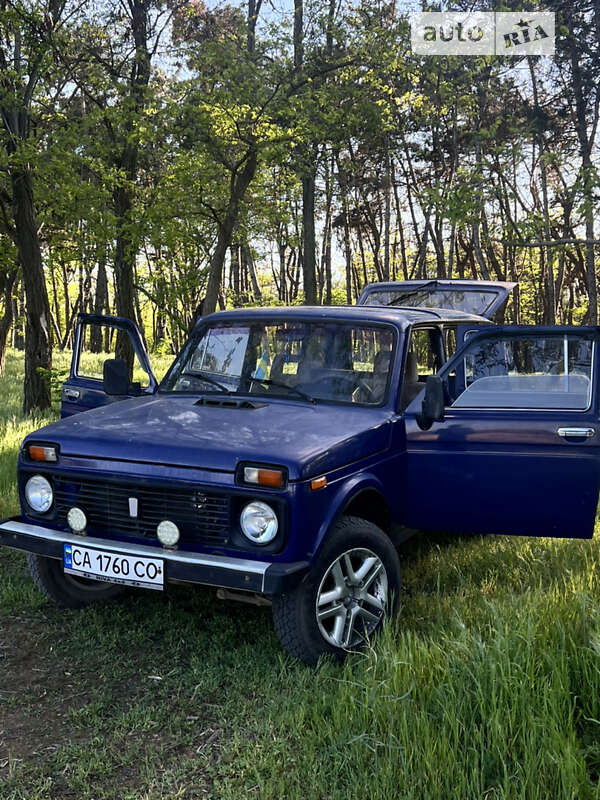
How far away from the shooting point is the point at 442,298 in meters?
8.58

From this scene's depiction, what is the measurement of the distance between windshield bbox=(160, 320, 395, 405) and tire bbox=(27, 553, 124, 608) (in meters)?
1.38

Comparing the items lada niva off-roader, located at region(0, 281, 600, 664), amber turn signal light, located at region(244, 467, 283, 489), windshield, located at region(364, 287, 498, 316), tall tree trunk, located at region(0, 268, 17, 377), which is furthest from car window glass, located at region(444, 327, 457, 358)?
tall tree trunk, located at region(0, 268, 17, 377)

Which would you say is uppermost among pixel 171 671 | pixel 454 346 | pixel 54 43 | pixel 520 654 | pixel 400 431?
pixel 54 43

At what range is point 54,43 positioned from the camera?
12.2 meters

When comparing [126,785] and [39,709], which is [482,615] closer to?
[126,785]

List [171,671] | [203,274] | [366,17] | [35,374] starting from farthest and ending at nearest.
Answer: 1. [203,274]
2. [366,17]
3. [35,374]
4. [171,671]

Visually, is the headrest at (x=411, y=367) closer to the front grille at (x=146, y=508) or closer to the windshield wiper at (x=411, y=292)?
the front grille at (x=146, y=508)

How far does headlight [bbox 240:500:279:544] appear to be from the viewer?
3.70 m

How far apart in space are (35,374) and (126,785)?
454 inches

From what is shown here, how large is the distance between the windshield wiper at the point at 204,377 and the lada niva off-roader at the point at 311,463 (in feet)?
0.04

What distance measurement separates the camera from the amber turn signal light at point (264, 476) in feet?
12.0

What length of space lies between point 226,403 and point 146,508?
0.94 meters

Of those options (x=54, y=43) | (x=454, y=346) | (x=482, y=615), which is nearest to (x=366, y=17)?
(x=54, y=43)

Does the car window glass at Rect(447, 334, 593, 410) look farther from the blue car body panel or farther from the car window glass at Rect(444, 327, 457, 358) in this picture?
the car window glass at Rect(444, 327, 457, 358)
